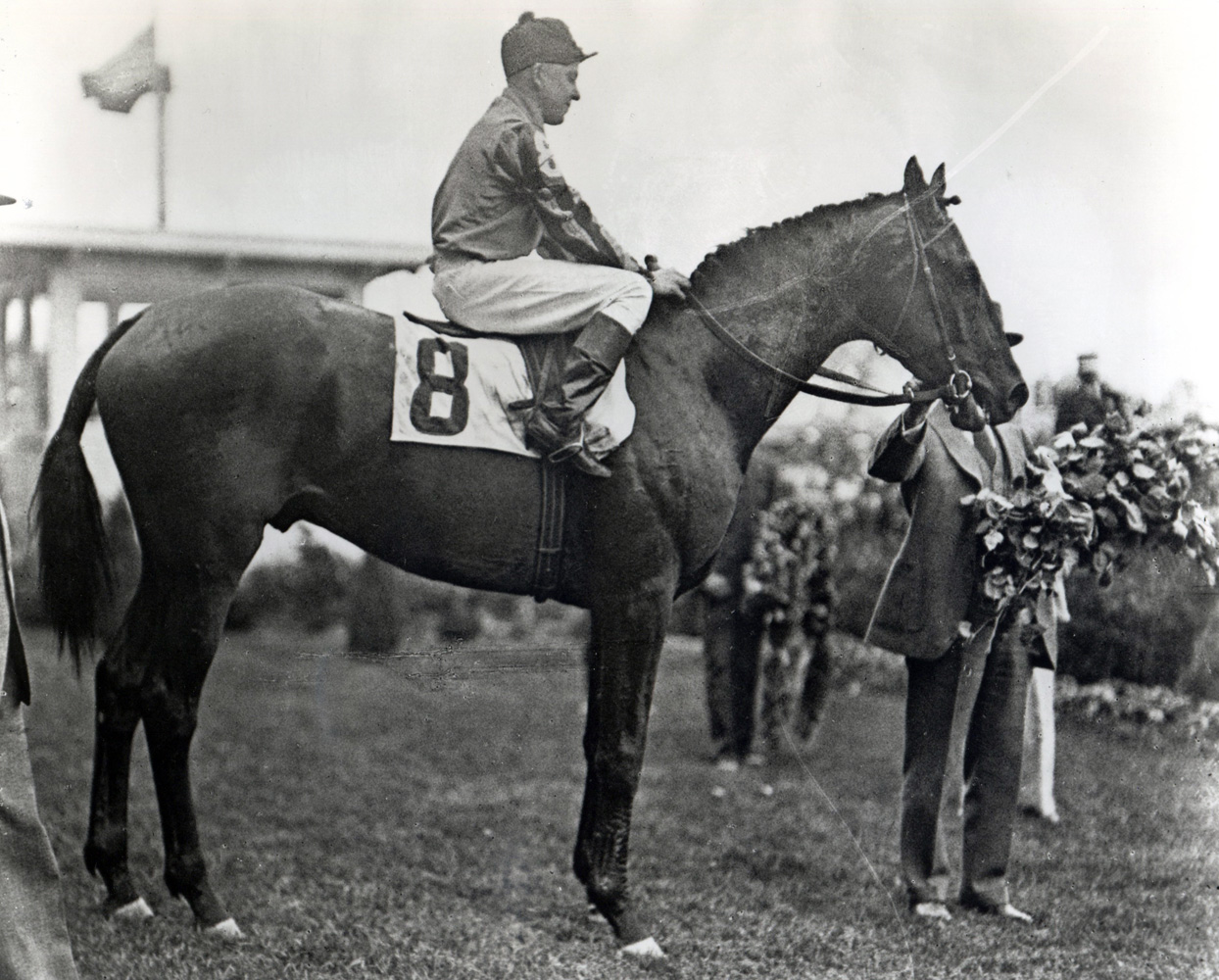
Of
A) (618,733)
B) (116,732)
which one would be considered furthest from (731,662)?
(116,732)

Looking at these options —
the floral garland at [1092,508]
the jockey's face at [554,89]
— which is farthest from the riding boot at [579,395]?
the floral garland at [1092,508]

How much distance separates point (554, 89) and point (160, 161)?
145 cm

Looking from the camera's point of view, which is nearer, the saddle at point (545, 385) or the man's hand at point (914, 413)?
the saddle at point (545, 385)

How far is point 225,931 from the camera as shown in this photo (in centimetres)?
426

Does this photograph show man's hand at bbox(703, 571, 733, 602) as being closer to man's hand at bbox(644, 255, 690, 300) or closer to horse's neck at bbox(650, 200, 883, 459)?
horse's neck at bbox(650, 200, 883, 459)

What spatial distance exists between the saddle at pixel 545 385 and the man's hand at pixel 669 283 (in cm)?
36

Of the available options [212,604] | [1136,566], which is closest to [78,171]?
[212,604]

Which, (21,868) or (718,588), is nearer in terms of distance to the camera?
(21,868)

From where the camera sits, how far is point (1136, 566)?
4.83 metres

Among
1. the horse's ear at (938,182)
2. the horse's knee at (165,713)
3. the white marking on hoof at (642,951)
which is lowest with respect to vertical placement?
the white marking on hoof at (642,951)

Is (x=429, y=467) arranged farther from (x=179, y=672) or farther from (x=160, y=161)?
(x=160, y=161)

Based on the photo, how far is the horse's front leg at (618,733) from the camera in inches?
165

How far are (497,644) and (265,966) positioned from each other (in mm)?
1330

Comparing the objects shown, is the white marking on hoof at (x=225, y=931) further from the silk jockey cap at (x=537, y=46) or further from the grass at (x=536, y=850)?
the silk jockey cap at (x=537, y=46)
